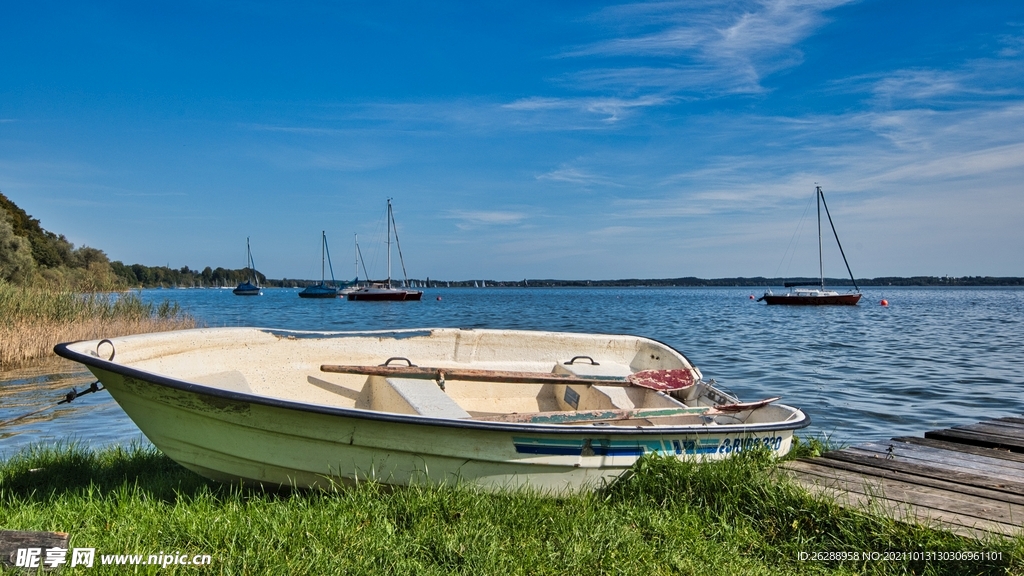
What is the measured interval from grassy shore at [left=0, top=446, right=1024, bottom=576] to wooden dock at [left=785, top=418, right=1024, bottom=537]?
258 mm

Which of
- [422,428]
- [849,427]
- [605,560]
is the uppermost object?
[422,428]

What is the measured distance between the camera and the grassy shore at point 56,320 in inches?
576

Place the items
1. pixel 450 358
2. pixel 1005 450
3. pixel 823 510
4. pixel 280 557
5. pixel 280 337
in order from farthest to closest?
pixel 450 358, pixel 280 337, pixel 1005 450, pixel 823 510, pixel 280 557

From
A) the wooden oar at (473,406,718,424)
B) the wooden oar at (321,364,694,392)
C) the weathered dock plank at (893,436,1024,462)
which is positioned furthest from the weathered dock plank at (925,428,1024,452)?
the wooden oar at (473,406,718,424)

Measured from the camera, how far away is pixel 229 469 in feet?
14.6

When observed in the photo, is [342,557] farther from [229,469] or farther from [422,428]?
[229,469]

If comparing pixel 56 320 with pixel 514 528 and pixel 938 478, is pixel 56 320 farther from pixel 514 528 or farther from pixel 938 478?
pixel 938 478

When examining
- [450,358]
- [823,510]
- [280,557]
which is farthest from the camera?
[450,358]

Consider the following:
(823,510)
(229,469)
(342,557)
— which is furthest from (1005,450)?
(229,469)

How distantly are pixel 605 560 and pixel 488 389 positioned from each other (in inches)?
133

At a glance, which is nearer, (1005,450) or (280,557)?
(280,557)

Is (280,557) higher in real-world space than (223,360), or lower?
lower

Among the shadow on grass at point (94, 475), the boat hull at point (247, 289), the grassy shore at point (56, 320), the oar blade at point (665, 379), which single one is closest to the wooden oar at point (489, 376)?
the oar blade at point (665, 379)

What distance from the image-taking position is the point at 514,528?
370 cm
